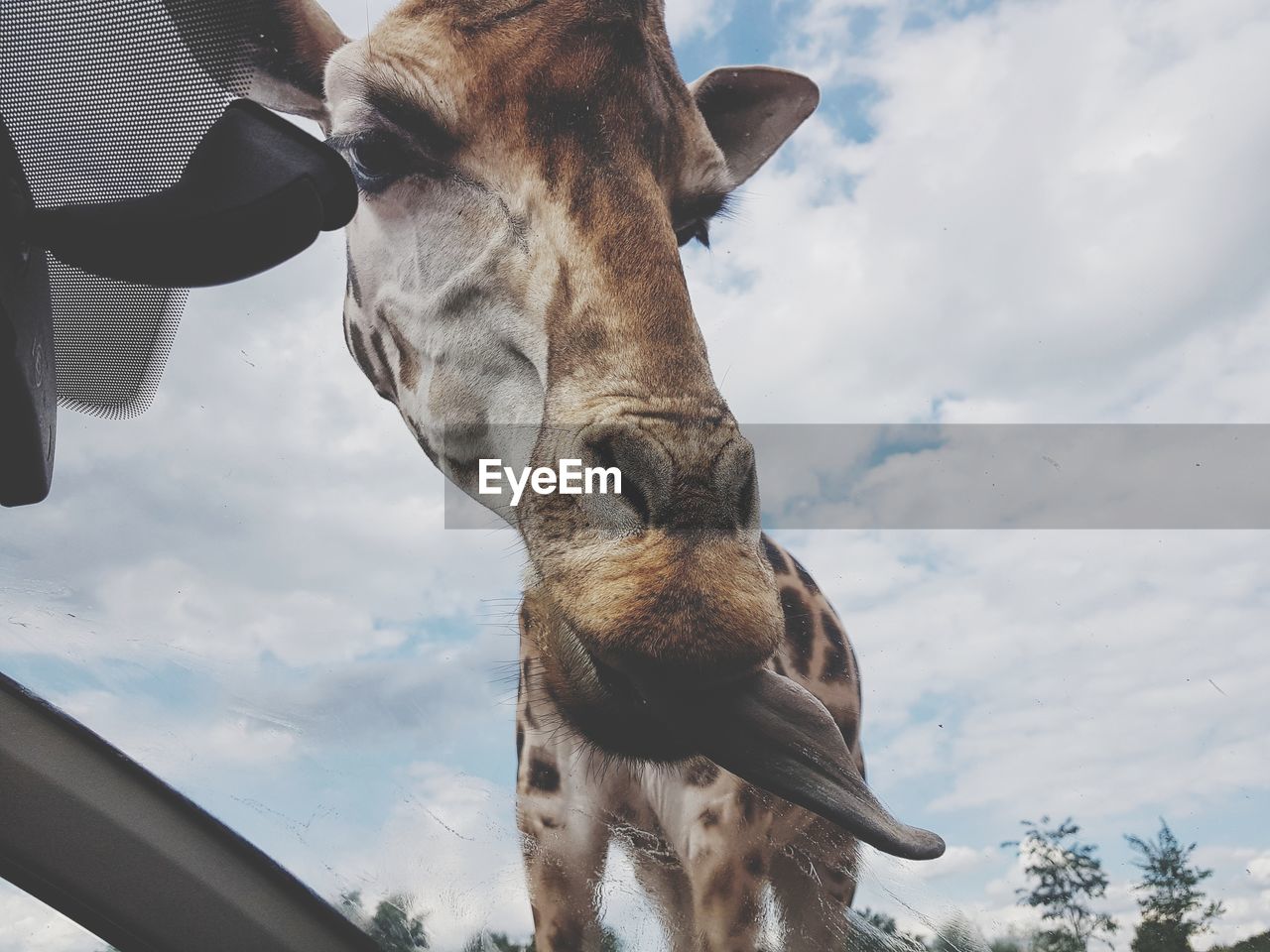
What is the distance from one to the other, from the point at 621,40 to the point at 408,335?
1.82 ft

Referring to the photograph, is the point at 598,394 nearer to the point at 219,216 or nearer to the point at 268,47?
the point at 219,216

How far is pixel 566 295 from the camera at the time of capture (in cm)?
118

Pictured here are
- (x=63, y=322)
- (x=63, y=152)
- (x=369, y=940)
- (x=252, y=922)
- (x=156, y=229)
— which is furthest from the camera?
(x=369, y=940)

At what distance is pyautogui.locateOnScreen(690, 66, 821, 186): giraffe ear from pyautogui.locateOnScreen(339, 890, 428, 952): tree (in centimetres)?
145

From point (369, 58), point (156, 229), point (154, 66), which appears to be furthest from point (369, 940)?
point (369, 58)

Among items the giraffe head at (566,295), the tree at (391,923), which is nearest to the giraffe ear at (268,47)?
the giraffe head at (566,295)

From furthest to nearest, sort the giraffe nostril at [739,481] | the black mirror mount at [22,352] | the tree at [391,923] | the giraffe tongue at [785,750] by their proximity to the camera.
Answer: the tree at [391,923] → the giraffe nostril at [739,481] → the giraffe tongue at [785,750] → the black mirror mount at [22,352]

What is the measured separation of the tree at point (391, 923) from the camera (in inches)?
53.6

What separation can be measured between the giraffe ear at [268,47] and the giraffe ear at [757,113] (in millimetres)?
740

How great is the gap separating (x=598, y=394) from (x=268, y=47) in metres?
0.71

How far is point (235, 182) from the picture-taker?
0.78m

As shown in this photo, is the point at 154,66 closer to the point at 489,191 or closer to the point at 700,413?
the point at 489,191

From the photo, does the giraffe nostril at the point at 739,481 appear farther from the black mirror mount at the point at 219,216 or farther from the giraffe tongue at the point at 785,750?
the black mirror mount at the point at 219,216

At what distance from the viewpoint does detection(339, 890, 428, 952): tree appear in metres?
1.36
